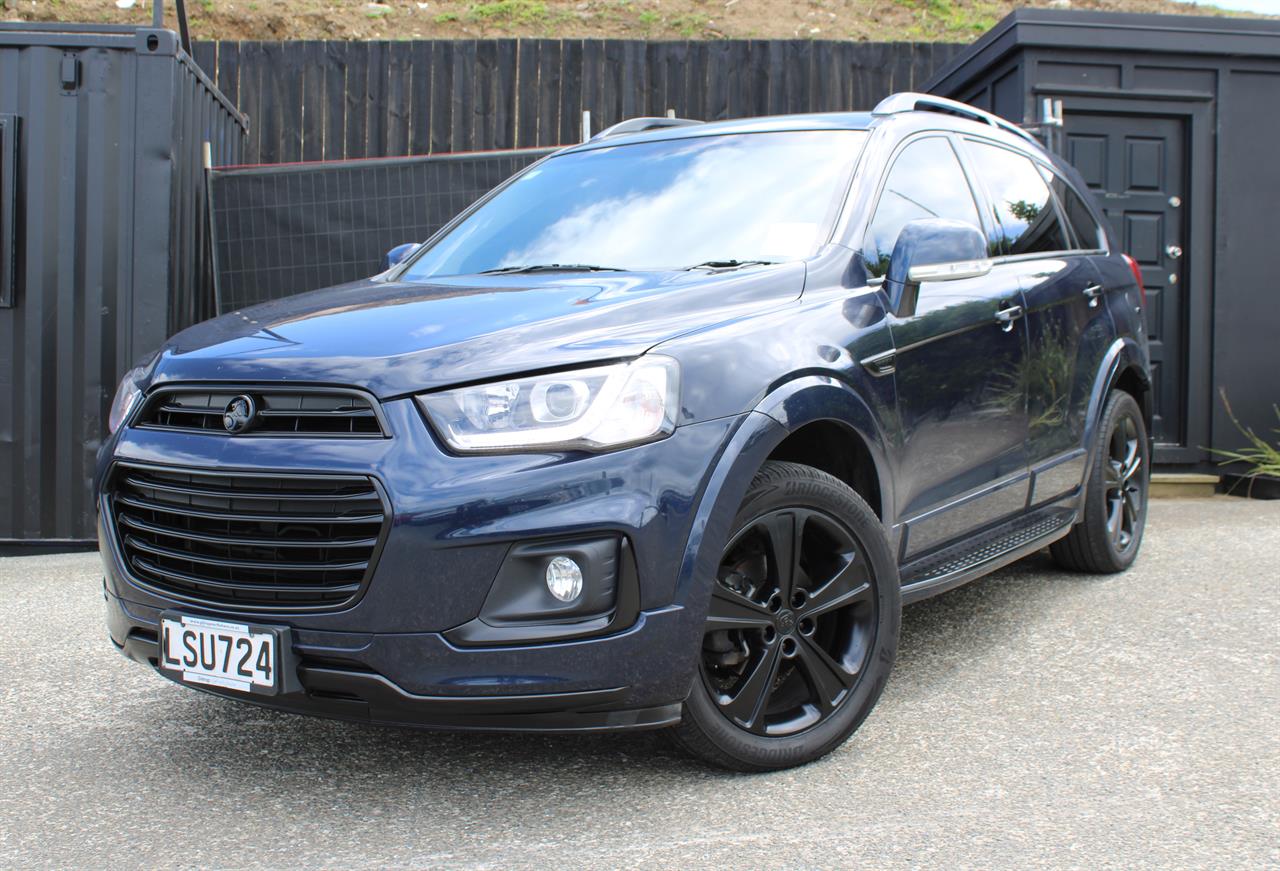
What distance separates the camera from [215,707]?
3.81m

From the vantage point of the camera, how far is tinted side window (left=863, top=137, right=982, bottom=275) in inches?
148

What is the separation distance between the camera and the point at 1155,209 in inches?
319

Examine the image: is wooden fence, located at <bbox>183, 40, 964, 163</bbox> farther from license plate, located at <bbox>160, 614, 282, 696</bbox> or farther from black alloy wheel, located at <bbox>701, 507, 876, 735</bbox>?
license plate, located at <bbox>160, 614, 282, 696</bbox>

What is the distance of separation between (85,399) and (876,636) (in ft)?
15.7

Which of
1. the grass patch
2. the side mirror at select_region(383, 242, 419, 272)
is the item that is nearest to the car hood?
the side mirror at select_region(383, 242, 419, 272)

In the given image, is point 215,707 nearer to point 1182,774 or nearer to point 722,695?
point 722,695

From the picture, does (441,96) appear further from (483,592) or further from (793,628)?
(483,592)

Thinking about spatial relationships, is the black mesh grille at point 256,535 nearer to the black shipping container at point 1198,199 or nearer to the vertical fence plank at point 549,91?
the black shipping container at point 1198,199

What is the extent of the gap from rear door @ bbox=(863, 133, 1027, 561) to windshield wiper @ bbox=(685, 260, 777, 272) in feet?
1.15

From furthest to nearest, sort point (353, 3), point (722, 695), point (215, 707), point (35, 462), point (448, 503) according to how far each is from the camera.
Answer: point (353, 3)
point (35, 462)
point (215, 707)
point (722, 695)
point (448, 503)

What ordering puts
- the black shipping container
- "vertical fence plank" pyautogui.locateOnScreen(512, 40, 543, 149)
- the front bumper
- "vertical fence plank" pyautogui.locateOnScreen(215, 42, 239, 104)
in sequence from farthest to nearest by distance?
"vertical fence plank" pyautogui.locateOnScreen(512, 40, 543, 149), "vertical fence plank" pyautogui.locateOnScreen(215, 42, 239, 104), the black shipping container, the front bumper

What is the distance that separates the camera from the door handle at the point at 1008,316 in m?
4.16

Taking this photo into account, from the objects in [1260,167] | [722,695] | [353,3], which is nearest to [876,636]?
[722,695]

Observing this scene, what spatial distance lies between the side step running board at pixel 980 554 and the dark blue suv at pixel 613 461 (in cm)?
2
